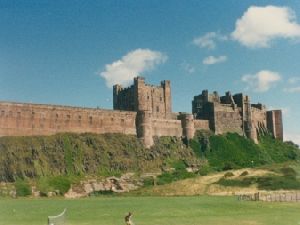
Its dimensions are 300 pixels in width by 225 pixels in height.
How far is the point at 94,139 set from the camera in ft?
346

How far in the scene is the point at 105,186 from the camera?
313 feet

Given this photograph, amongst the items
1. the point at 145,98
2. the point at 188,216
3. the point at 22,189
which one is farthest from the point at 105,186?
the point at 188,216

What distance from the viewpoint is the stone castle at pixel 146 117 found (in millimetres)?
97556

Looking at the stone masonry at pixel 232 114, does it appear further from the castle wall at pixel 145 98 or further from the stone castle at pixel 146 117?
the castle wall at pixel 145 98

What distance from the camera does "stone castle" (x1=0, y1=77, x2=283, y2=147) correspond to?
9756 cm

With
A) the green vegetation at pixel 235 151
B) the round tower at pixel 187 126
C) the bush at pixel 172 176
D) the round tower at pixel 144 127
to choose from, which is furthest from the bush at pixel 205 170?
the round tower at pixel 144 127

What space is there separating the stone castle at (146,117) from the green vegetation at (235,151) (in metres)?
2.74

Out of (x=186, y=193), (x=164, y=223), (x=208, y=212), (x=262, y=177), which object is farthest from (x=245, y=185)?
(x=164, y=223)

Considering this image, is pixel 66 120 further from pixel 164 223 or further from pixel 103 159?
pixel 164 223

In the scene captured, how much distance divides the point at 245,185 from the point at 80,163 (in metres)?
31.3

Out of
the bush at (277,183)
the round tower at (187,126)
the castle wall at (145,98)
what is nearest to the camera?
the bush at (277,183)

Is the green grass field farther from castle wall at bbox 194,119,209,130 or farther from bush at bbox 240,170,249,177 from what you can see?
castle wall at bbox 194,119,209,130

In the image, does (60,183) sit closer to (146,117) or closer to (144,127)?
(144,127)

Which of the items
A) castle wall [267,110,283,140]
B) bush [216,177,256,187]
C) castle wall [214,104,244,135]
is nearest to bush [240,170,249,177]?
bush [216,177,256,187]
